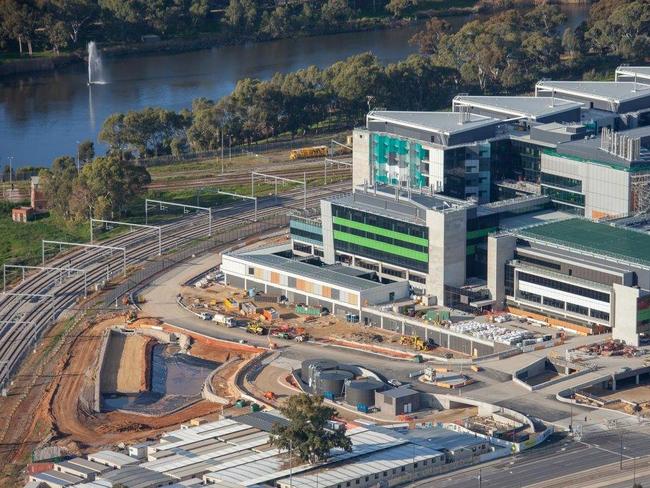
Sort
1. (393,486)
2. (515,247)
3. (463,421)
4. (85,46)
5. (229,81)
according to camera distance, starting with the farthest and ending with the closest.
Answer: (85,46) → (229,81) → (515,247) → (463,421) → (393,486)

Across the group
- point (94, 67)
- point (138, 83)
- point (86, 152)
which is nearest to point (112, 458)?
point (86, 152)

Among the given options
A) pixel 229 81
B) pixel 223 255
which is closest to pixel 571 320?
pixel 223 255

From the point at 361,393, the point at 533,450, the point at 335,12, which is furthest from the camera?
the point at 335,12

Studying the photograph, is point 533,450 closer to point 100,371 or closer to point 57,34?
point 100,371

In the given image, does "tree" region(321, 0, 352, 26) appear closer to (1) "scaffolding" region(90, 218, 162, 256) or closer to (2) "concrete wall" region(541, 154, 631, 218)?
(1) "scaffolding" region(90, 218, 162, 256)

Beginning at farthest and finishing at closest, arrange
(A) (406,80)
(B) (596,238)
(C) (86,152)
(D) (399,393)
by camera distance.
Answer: (A) (406,80) < (C) (86,152) < (B) (596,238) < (D) (399,393)

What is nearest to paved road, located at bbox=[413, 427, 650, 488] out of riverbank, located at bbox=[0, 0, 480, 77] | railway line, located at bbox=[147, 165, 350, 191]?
railway line, located at bbox=[147, 165, 350, 191]

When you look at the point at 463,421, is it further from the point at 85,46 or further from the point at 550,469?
the point at 85,46
